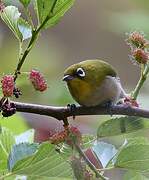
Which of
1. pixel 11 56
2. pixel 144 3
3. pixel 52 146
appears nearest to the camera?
pixel 52 146

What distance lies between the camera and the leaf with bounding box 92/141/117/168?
105 centimetres

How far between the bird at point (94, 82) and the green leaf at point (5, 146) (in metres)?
0.22

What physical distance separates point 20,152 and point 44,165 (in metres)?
0.05

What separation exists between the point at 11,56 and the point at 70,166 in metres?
1.03

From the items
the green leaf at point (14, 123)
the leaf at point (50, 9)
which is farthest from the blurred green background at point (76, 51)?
the leaf at point (50, 9)

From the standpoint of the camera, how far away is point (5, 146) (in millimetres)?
1061

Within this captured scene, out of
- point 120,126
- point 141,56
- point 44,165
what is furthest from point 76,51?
point 44,165

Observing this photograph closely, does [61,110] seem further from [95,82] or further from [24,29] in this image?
[95,82]

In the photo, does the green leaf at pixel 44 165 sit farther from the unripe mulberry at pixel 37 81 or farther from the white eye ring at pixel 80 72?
the white eye ring at pixel 80 72

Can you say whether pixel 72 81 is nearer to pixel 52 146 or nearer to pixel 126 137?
pixel 126 137

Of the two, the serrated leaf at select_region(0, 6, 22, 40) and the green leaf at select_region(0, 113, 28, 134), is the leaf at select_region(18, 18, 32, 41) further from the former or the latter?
the green leaf at select_region(0, 113, 28, 134)

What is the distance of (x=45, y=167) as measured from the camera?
36.2 inches

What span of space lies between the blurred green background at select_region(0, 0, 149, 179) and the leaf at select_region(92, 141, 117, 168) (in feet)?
0.20

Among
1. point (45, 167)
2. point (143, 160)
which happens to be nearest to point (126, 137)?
point (143, 160)
